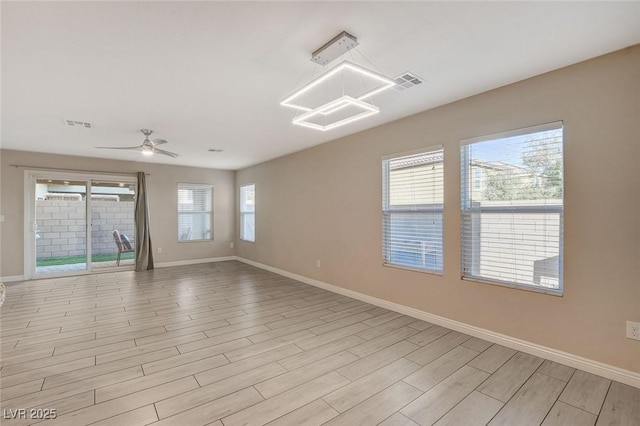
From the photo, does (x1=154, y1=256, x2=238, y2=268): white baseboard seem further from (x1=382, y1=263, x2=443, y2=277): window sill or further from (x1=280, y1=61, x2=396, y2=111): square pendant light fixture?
(x1=280, y1=61, x2=396, y2=111): square pendant light fixture

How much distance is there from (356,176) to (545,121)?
2.33 m

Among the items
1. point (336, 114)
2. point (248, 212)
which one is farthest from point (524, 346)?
point (248, 212)

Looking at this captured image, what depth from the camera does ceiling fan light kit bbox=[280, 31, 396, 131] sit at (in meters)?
1.95

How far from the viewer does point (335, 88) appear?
287 centimetres

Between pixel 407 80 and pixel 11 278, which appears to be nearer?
pixel 407 80

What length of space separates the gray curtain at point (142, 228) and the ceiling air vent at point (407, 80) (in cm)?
615

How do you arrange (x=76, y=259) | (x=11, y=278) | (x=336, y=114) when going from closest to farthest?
(x=336, y=114), (x=11, y=278), (x=76, y=259)

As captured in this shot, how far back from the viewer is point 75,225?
6.08m

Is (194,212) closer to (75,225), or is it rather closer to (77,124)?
(75,225)

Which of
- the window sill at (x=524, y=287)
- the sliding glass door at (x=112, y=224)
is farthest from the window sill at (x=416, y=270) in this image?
the sliding glass door at (x=112, y=224)

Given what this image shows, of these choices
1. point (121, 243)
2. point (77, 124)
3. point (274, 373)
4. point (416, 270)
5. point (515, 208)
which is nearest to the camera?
point (274, 373)

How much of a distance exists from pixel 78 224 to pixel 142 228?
114cm

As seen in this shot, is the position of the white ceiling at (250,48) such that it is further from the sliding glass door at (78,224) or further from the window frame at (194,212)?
the window frame at (194,212)

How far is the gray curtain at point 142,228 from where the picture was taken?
6.62 m
